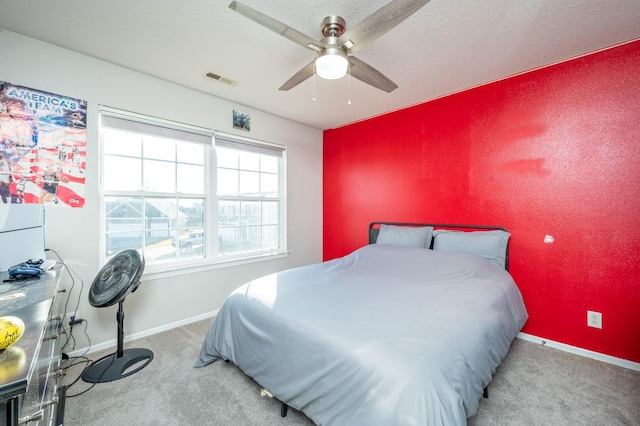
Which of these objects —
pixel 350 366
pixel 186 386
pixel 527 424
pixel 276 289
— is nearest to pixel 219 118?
pixel 276 289

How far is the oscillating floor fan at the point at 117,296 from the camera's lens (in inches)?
74.0

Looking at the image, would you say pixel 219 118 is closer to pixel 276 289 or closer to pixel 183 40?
pixel 183 40

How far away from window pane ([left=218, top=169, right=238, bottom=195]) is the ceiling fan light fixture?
198cm

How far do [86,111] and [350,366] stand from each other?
287 centimetres

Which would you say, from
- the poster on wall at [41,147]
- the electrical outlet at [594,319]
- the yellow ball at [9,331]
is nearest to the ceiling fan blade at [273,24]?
the yellow ball at [9,331]

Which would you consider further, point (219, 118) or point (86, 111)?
point (219, 118)

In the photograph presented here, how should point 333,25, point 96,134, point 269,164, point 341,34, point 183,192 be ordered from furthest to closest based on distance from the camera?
1. point 269,164
2. point 183,192
3. point 96,134
4. point 333,25
5. point 341,34

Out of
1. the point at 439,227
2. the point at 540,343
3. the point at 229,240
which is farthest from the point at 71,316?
the point at 540,343

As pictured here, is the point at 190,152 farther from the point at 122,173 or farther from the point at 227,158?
the point at 122,173

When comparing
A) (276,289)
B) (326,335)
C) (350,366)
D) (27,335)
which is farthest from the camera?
(276,289)

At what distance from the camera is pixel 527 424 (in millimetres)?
1532

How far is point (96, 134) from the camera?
237 cm

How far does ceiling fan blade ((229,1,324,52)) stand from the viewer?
1.35 m

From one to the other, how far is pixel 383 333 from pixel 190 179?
2.61 metres
